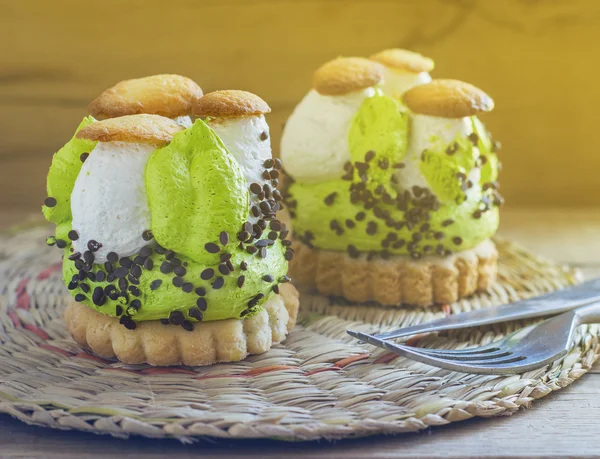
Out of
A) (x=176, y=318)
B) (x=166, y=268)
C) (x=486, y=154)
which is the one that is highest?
(x=486, y=154)

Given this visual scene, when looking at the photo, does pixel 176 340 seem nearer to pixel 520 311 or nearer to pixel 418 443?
pixel 418 443

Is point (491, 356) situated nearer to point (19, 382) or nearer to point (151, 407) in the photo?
point (151, 407)

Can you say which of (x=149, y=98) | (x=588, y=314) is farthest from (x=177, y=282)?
(x=588, y=314)

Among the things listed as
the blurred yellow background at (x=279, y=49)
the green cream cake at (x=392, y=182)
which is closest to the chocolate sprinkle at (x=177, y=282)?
the green cream cake at (x=392, y=182)

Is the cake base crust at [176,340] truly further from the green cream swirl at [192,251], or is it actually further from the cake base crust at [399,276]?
the cake base crust at [399,276]

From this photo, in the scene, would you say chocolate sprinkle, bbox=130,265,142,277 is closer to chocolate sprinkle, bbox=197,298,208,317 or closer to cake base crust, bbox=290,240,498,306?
chocolate sprinkle, bbox=197,298,208,317

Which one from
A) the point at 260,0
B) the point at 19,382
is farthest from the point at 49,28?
the point at 19,382
